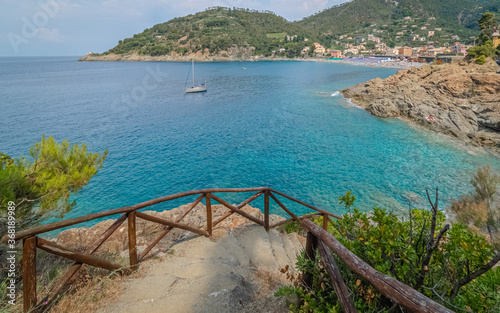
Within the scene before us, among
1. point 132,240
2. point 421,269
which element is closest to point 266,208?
point 132,240

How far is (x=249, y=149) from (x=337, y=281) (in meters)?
22.4

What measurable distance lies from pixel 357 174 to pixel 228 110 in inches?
969

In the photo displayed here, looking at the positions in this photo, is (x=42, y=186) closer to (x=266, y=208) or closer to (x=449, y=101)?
(x=266, y=208)

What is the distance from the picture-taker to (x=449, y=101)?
2864 cm

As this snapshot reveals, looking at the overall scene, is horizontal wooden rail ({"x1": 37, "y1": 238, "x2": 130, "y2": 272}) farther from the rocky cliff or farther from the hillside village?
the hillside village

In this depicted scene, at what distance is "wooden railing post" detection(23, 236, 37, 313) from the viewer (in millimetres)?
3010

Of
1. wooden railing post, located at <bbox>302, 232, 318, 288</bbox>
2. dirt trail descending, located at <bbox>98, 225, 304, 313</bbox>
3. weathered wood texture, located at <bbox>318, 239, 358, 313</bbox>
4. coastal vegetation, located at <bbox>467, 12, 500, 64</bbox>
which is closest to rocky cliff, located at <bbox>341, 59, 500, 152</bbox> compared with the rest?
coastal vegetation, located at <bbox>467, 12, 500, 64</bbox>

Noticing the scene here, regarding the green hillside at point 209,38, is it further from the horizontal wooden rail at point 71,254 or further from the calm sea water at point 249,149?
the horizontal wooden rail at point 71,254

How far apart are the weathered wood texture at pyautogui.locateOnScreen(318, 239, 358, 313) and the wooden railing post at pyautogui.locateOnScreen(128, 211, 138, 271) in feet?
9.93

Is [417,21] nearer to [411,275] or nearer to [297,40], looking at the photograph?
[297,40]

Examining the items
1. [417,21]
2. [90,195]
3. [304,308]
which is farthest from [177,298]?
[417,21]

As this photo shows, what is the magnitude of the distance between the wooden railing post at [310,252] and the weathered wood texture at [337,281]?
14 cm

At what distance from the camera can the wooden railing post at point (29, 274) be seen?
301 centimetres

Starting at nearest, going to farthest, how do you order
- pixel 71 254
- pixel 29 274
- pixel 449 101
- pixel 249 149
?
pixel 29 274
pixel 71 254
pixel 249 149
pixel 449 101
